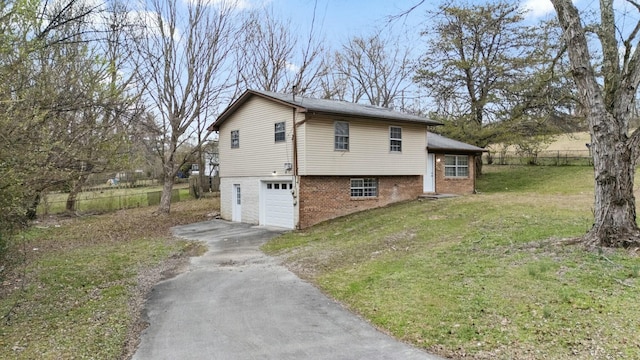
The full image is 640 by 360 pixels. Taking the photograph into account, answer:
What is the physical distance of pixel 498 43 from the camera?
2795 cm

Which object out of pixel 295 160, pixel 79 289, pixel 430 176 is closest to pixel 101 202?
pixel 295 160

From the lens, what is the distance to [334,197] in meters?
17.6

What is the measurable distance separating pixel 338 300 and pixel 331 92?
28.1m

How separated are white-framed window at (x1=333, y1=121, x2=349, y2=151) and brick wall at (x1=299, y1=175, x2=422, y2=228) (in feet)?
4.42

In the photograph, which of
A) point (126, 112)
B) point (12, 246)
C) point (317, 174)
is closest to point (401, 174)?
point (317, 174)

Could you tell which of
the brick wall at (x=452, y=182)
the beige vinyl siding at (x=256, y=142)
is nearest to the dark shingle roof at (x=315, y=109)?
the beige vinyl siding at (x=256, y=142)

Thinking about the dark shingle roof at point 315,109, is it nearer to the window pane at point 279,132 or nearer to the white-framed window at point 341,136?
the white-framed window at point 341,136

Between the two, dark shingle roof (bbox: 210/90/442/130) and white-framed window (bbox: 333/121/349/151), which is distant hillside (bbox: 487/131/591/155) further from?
white-framed window (bbox: 333/121/349/151)

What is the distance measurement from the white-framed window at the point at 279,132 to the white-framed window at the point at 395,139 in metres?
5.26

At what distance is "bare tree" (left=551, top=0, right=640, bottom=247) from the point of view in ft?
25.5

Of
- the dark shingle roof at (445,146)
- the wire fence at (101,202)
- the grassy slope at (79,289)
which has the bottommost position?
the grassy slope at (79,289)

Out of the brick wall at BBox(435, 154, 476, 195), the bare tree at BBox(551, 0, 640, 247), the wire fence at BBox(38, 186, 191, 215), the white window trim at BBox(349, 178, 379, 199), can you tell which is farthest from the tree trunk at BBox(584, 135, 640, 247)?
the wire fence at BBox(38, 186, 191, 215)

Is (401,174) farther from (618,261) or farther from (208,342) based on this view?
(208,342)

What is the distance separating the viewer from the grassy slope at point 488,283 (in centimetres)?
491
